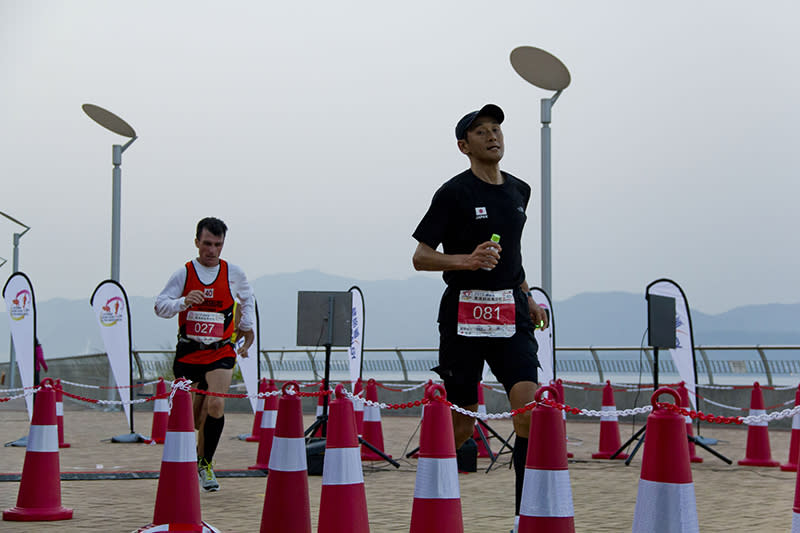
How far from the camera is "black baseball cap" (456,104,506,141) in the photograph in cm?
533

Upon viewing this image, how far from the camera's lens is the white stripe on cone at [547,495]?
12.0 feet

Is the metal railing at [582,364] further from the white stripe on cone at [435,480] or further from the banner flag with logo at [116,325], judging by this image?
the white stripe on cone at [435,480]

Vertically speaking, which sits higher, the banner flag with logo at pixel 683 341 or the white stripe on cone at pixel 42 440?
the banner flag with logo at pixel 683 341

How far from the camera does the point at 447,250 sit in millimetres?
5312

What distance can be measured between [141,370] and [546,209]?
1530 centimetres

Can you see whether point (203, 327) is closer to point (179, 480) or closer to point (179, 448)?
point (179, 448)

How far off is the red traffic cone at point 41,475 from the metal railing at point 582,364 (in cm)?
681

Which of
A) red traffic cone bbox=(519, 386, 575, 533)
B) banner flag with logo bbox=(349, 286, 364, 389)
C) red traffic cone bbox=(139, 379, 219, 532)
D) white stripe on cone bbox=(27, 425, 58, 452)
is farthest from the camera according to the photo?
banner flag with logo bbox=(349, 286, 364, 389)

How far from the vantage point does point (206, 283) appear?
7867 mm

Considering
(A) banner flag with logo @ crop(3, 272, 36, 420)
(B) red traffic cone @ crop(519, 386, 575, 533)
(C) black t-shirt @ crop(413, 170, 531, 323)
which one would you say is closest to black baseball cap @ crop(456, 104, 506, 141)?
(C) black t-shirt @ crop(413, 170, 531, 323)

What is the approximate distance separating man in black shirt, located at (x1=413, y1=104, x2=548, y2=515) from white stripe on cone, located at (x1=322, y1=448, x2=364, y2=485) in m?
0.64

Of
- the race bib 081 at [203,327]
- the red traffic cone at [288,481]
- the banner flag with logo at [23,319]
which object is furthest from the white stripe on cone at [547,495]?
the banner flag with logo at [23,319]

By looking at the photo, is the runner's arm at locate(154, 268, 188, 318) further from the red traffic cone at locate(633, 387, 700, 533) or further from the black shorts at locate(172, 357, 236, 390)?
the red traffic cone at locate(633, 387, 700, 533)

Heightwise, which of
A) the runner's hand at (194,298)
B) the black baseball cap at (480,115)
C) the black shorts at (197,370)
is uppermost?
the black baseball cap at (480,115)
